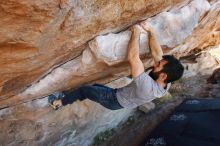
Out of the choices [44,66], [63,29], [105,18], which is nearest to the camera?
[63,29]

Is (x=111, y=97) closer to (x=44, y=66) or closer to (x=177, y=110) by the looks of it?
(x=44, y=66)

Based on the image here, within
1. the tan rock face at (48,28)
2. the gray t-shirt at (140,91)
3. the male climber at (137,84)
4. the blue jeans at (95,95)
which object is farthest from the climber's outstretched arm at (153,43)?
the blue jeans at (95,95)

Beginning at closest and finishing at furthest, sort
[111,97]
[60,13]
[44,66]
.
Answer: [60,13] → [44,66] → [111,97]

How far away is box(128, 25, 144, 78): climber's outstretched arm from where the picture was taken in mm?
3447

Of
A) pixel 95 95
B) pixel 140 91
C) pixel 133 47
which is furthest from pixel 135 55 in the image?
pixel 95 95

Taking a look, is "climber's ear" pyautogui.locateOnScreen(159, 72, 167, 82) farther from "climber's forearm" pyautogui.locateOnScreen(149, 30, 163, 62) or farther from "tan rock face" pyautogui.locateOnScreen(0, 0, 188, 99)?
"tan rock face" pyautogui.locateOnScreen(0, 0, 188, 99)

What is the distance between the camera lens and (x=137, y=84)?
11.7 feet

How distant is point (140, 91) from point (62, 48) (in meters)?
1.04

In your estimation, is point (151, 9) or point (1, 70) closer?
point (1, 70)

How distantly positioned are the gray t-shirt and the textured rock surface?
35 centimetres

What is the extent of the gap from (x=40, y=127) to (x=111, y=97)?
1.20 meters

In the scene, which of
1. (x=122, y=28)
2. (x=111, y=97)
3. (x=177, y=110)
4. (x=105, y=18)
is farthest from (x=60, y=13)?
(x=177, y=110)

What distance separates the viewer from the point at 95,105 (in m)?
5.44

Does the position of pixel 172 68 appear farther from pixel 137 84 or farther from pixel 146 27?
pixel 146 27
